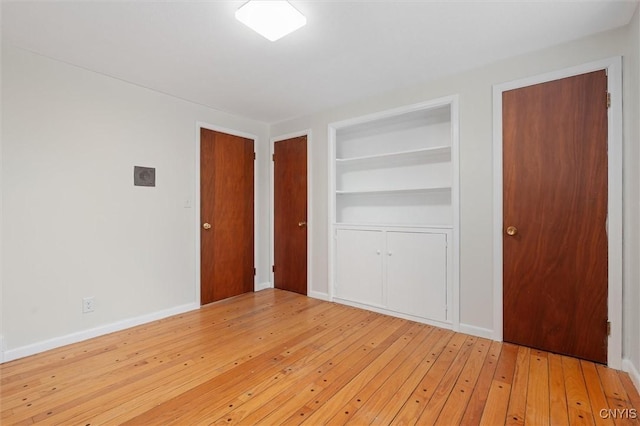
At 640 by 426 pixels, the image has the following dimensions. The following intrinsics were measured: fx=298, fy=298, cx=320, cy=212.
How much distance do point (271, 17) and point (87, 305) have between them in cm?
282

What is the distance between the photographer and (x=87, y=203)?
2.66 metres

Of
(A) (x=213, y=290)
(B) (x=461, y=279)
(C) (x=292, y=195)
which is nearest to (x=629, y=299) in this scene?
(B) (x=461, y=279)

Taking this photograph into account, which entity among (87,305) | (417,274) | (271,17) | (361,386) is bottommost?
(361,386)

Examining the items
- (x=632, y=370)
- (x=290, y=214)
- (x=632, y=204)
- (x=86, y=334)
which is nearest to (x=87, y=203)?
(x=86, y=334)

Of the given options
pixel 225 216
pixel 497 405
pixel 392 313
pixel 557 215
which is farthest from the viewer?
pixel 225 216

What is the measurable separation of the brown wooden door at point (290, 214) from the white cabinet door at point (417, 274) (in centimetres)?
127

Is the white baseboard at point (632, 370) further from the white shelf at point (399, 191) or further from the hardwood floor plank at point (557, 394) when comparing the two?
the white shelf at point (399, 191)

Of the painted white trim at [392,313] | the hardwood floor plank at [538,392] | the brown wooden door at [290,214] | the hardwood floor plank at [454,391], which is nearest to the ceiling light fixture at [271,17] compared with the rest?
the brown wooden door at [290,214]

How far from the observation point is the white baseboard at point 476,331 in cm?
260

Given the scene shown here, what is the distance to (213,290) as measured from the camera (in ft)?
12.1

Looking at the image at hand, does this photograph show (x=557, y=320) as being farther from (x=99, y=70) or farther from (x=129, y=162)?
(x=99, y=70)

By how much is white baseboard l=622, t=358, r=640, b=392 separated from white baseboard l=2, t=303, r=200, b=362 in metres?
3.79

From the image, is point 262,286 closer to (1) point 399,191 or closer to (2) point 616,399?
(1) point 399,191

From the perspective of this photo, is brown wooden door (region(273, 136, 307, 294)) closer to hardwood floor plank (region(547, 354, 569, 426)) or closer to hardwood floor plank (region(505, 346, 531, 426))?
hardwood floor plank (region(505, 346, 531, 426))
